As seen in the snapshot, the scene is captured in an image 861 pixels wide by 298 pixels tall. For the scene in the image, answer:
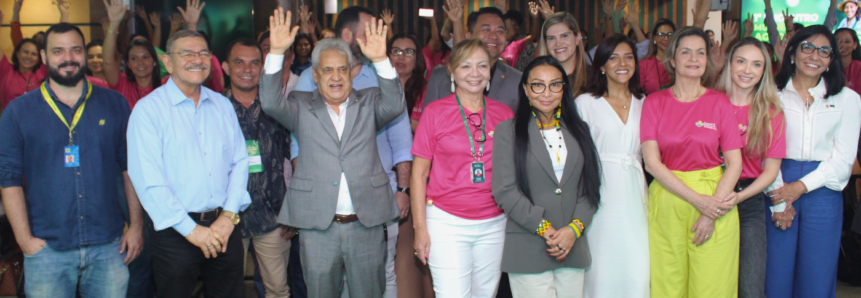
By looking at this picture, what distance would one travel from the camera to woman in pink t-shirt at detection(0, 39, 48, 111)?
171 inches

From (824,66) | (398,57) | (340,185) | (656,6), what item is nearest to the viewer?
(340,185)

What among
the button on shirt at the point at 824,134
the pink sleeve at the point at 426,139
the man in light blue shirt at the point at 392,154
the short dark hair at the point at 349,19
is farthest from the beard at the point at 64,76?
the button on shirt at the point at 824,134

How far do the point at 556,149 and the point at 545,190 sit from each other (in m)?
0.22

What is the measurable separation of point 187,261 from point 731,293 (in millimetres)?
2739

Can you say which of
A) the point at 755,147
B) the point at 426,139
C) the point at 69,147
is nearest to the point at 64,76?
the point at 69,147

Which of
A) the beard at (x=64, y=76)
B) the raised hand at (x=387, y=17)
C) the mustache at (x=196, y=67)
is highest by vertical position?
the raised hand at (x=387, y=17)

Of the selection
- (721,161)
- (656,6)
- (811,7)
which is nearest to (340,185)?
(721,161)

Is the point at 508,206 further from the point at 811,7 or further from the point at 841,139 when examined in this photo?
the point at 811,7

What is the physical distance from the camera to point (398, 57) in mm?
3670

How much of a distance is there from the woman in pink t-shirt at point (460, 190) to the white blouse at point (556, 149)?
0.92 ft

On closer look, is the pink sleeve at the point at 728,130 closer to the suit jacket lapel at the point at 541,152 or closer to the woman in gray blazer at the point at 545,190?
the woman in gray blazer at the point at 545,190

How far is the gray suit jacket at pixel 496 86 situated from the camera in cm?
338

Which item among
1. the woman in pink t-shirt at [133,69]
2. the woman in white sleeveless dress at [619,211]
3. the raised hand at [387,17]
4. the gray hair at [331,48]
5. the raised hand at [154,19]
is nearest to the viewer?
the gray hair at [331,48]

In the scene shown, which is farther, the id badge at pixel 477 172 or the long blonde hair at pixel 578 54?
the long blonde hair at pixel 578 54
